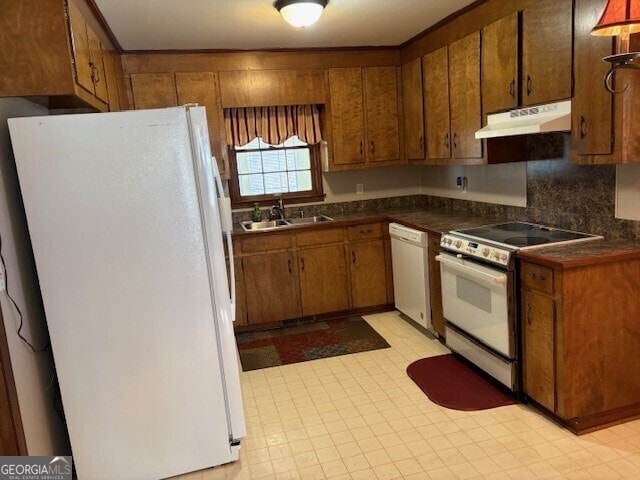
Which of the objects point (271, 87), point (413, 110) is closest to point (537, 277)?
point (413, 110)

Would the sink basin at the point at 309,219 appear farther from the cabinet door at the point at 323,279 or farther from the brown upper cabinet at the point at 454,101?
the brown upper cabinet at the point at 454,101

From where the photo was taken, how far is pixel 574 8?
2482 millimetres

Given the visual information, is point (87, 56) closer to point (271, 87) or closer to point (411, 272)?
point (271, 87)

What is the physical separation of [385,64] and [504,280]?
2.60 metres

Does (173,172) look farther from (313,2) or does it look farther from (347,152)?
(347,152)

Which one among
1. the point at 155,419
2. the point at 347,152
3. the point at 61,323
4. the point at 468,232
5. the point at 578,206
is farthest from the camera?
the point at 347,152

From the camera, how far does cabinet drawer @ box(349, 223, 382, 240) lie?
4367 mm

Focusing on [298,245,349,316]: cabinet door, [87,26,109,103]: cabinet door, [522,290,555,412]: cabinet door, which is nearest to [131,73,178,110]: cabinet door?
[87,26,109,103]: cabinet door

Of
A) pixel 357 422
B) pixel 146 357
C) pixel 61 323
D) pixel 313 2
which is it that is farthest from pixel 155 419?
pixel 313 2

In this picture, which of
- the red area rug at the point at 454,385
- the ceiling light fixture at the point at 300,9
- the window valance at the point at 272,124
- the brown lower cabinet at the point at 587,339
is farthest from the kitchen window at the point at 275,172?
the brown lower cabinet at the point at 587,339

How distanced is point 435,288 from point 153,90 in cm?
273

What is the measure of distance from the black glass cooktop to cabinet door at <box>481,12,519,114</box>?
2.55 feet

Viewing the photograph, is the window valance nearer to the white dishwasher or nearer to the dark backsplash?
the white dishwasher

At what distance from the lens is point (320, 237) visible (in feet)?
14.1
